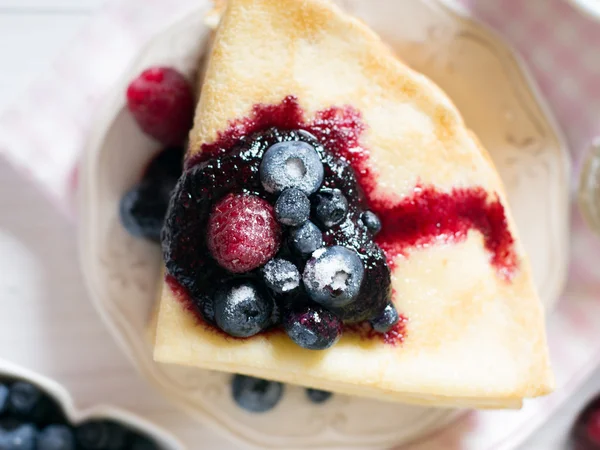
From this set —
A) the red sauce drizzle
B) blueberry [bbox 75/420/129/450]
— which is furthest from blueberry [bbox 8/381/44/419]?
the red sauce drizzle

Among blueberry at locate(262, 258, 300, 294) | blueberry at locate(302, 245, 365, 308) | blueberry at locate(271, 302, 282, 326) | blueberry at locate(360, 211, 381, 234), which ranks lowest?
blueberry at locate(271, 302, 282, 326)

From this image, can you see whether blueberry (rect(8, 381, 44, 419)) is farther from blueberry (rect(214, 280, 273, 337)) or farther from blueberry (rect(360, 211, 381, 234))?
blueberry (rect(360, 211, 381, 234))

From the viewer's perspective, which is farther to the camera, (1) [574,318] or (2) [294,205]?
(1) [574,318]

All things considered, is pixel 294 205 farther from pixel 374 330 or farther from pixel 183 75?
pixel 183 75

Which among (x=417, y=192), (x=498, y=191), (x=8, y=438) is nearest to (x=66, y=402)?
Result: (x=8, y=438)

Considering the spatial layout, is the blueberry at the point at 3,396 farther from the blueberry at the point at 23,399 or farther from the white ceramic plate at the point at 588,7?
the white ceramic plate at the point at 588,7

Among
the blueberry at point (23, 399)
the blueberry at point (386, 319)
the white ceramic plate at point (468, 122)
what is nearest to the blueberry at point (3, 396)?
the blueberry at point (23, 399)
